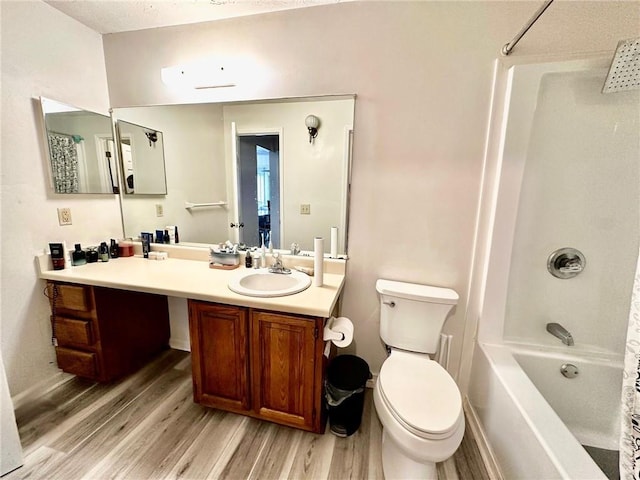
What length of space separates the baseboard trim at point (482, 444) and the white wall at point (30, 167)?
2.61 m

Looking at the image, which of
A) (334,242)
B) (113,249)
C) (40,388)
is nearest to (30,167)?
(113,249)

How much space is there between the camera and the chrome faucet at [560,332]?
136 centimetres

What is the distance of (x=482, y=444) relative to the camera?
4.46 ft

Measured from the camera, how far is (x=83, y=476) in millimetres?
1187

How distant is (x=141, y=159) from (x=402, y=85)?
1.87 m

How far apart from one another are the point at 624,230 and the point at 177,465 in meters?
2.53

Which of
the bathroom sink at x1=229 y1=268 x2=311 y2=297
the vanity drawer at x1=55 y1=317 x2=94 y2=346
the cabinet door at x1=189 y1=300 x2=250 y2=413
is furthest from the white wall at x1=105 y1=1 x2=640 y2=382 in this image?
the vanity drawer at x1=55 y1=317 x2=94 y2=346

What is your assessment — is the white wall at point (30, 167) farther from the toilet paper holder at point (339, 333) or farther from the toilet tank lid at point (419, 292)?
the toilet tank lid at point (419, 292)

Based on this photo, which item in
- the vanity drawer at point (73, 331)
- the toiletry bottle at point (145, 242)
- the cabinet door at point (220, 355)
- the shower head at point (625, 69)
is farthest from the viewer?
the toiletry bottle at point (145, 242)

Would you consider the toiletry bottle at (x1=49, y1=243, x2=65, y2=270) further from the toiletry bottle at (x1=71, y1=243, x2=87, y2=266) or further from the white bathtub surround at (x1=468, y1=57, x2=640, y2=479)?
the white bathtub surround at (x1=468, y1=57, x2=640, y2=479)

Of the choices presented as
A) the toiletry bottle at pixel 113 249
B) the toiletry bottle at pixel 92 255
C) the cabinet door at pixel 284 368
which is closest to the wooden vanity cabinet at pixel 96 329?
the toiletry bottle at pixel 92 255

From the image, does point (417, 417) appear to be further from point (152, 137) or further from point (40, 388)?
point (152, 137)

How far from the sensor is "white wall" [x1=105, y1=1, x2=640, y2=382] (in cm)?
131

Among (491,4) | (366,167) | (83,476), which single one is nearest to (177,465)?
(83,476)
